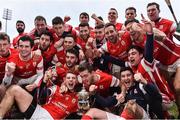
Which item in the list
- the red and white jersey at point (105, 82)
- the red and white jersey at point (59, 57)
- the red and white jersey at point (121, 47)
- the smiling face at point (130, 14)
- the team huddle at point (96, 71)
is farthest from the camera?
the smiling face at point (130, 14)

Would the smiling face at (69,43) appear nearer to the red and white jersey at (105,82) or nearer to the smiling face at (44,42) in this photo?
the smiling face at (44,42)

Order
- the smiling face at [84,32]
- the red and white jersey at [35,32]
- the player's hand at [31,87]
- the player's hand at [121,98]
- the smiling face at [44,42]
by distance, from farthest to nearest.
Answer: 1. the red and white jersey at [35,32]
2. the smiling face at [84,32]
3. the smiling face at [44,42]
4. the player's hand at [31,87]
5. the player's hand at [121,98]

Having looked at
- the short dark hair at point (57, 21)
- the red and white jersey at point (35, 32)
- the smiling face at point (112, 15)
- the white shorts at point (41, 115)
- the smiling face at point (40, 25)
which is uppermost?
the smiling face at point (112, 15)

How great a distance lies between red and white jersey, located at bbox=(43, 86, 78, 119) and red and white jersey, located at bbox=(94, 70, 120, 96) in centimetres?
74

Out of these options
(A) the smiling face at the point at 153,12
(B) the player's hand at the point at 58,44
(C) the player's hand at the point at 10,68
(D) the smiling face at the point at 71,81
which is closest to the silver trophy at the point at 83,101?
(D) the smiling face at the point at 71,81

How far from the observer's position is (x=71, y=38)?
26.6ft

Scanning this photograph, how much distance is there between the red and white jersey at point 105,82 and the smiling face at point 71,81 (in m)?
0.77

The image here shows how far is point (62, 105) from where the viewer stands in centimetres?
680

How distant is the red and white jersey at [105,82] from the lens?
7.31 metres

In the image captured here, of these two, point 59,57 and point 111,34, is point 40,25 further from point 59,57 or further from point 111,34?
point 111,34

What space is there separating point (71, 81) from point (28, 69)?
55.4 inches

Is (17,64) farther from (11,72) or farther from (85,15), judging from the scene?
(85,15)

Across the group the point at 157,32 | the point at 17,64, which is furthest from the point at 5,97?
the point at 157,32

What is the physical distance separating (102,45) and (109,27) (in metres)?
0.63
